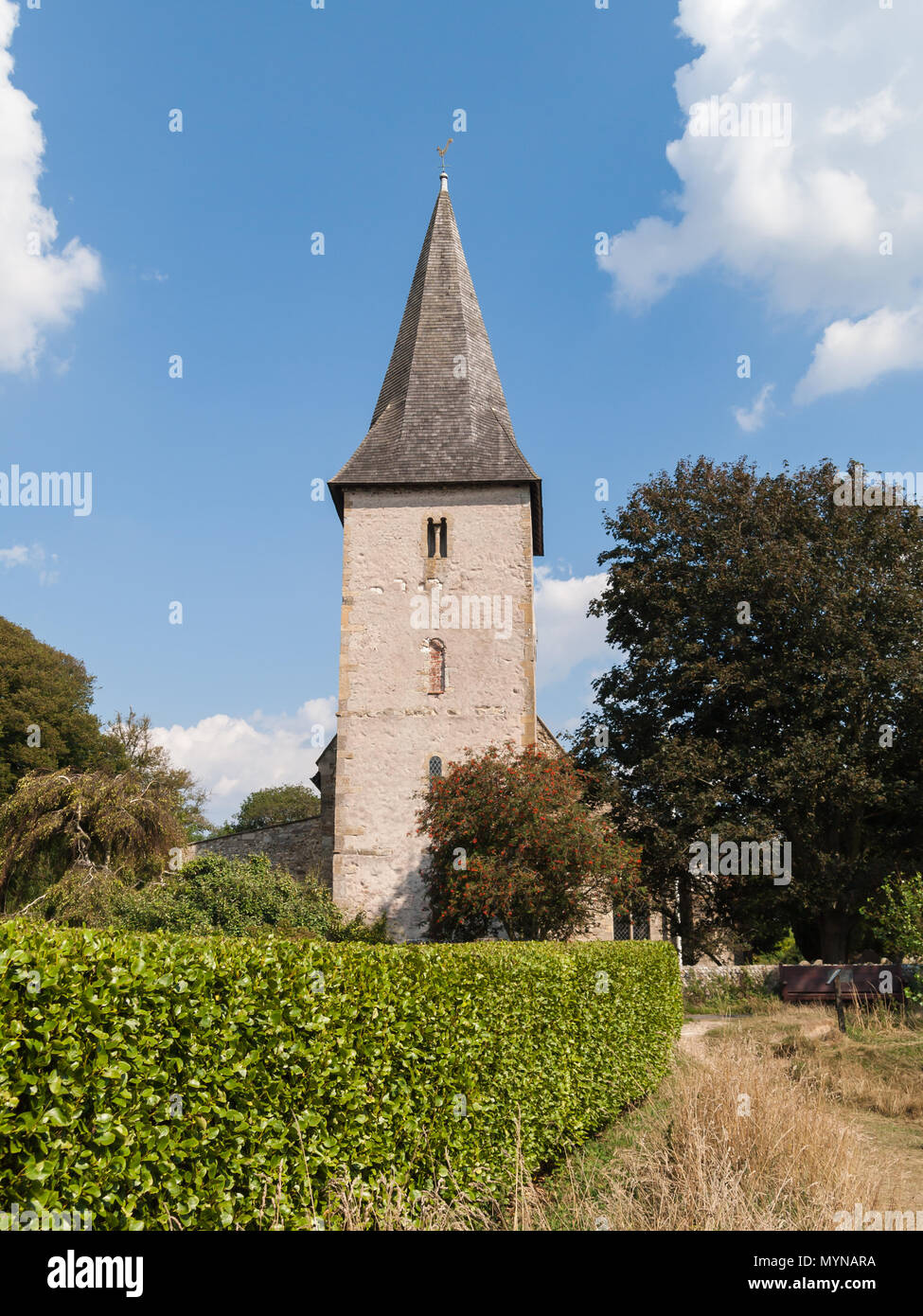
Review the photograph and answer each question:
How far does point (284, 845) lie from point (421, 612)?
824 centimetres

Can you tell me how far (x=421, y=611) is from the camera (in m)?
21.8

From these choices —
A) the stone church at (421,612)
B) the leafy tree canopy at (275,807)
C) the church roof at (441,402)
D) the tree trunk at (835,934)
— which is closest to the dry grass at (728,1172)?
the stone church at (421,612)

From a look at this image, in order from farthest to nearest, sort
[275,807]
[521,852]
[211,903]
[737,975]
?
1. [275,807]
2. [737,975]
3. [211,903]
4. [521,852]

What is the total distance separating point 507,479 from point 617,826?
907 cm

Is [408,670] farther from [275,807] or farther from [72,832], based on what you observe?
[275,807]

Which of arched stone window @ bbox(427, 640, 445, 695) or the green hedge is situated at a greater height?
arched stone window @ bbox(427, 640, 445, 695)

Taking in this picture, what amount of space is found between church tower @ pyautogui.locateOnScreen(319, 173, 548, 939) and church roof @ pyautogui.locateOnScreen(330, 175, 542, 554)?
0.15ft

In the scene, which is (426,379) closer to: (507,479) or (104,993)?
(507,479)

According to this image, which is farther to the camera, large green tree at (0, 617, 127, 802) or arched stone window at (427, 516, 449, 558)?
large green tree at (0, 617, 127, 802)

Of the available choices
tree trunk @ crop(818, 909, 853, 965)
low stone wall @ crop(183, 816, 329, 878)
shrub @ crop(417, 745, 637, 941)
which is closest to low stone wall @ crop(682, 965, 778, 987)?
shrub @ crop(417, 745, 637, 941)

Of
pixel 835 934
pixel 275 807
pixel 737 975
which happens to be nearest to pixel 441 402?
pixel 737 975

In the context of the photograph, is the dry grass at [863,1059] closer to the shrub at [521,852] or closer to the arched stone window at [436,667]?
the shrub at [521,852]

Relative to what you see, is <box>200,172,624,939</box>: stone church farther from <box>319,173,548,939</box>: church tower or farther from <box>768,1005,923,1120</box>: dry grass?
<box>768,1005,923,1120</box>: dry grass

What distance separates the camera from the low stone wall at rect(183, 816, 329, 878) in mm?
24734
